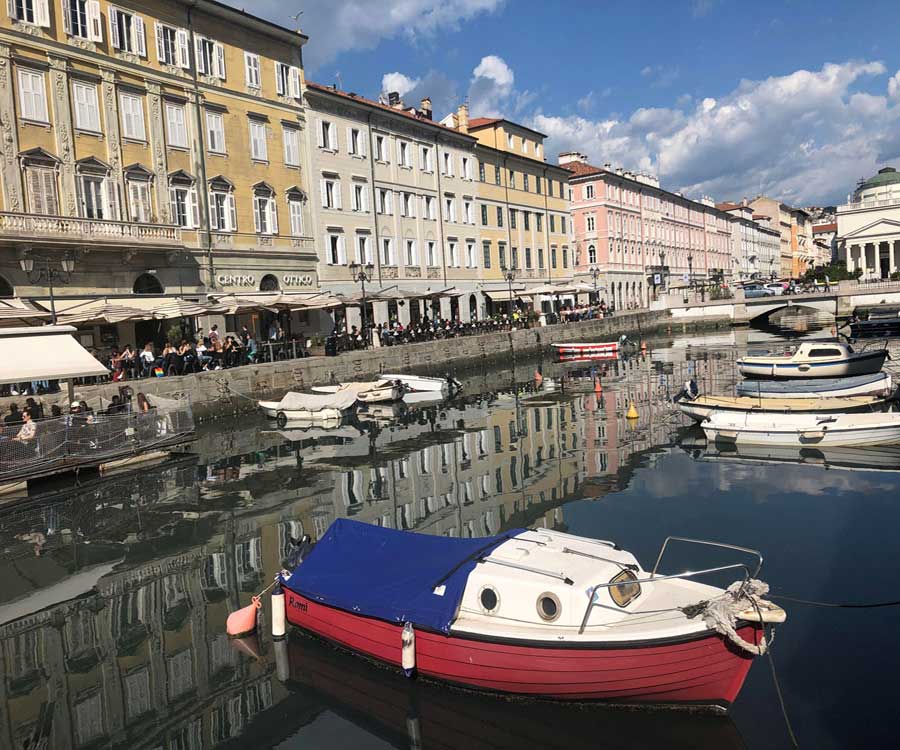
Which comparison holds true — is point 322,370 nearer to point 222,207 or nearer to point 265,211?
point 222,207

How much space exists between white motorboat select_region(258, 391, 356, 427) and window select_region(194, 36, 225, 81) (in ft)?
63.6

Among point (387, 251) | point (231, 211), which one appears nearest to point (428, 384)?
point (231, 211)

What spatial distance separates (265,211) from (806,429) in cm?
3160

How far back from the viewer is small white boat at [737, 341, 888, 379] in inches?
1336

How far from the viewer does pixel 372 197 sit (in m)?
49.6

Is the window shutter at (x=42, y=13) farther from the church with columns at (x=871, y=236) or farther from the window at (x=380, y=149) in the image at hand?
the church with columns at (x=871, y=236)

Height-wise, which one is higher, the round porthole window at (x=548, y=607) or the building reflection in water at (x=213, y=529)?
the round porthole window at (x=548, y=607)

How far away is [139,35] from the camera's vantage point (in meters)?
35.9

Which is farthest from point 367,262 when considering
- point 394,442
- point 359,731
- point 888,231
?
point 888,231

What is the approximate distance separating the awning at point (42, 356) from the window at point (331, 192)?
25.6 meters

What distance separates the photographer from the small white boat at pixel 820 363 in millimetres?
33938

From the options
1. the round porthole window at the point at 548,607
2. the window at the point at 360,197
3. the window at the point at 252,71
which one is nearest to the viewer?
the round porthole window at the point at 548,607

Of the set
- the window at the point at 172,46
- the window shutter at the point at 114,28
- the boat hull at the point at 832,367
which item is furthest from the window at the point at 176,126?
the boat hull at the point at 832,367

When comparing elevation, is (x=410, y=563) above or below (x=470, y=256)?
below
